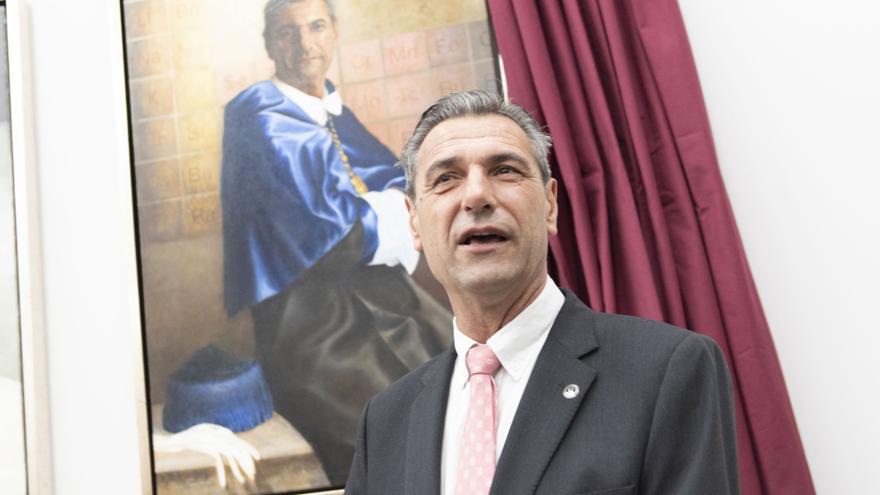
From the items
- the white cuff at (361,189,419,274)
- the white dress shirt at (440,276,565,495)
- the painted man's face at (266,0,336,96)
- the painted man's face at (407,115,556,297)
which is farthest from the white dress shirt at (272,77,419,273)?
the white dress shirt at (440,276,565,495)

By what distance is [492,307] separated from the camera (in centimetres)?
136

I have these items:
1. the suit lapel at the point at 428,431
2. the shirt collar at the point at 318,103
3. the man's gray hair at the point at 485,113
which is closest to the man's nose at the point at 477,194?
the man's gray hair at the point at 485,113

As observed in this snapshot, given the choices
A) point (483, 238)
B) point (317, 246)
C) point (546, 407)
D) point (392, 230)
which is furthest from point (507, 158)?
point (317, 246)

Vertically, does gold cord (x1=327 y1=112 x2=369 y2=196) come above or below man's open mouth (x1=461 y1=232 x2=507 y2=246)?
above

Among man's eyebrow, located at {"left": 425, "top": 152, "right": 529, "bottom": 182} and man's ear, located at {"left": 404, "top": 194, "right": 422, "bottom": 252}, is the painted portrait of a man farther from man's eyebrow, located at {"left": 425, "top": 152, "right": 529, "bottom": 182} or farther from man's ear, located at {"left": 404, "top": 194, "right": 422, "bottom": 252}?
man's eyebrow, located at {"left": 425, "top": 152, "right": 529, "bottom": 182}

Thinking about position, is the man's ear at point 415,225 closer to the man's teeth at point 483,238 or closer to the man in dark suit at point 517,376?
the man in dark suit at point 517,376

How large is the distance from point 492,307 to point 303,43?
0.92m

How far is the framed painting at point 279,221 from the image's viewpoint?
1.86 m

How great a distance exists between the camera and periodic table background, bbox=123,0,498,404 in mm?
1924

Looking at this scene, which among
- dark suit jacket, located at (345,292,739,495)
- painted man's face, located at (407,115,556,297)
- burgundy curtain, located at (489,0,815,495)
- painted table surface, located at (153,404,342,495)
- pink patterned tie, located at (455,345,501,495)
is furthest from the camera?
painted table surface, located at (153,404,342,495)

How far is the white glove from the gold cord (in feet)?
1.94

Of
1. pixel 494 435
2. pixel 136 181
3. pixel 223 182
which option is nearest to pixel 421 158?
pixel 494 435

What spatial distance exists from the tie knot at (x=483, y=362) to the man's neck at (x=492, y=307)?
49 millimetres

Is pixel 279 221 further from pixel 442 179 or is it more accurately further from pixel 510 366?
pixel 510 366
